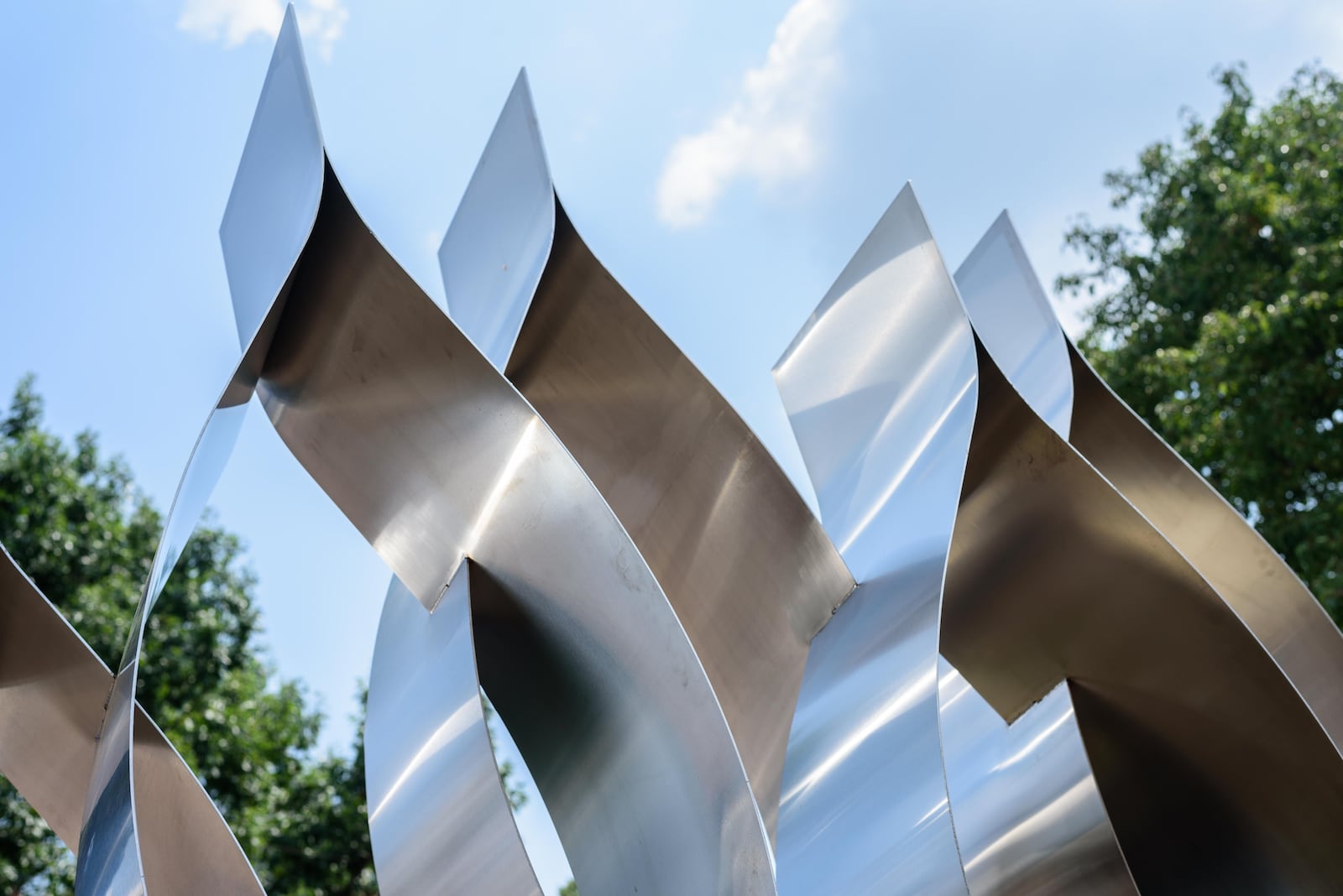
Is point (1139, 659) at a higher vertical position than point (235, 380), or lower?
lower

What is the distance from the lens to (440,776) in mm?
A: 5320

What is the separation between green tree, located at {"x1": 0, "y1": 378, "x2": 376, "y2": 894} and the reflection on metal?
12.9 metres

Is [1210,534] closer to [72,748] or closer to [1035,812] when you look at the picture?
[1035,812]

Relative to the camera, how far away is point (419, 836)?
5.24 metres

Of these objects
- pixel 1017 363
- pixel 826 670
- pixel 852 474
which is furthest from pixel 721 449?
pixel 1017 363

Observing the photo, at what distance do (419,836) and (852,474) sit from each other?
2743 mm

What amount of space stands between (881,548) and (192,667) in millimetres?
16750

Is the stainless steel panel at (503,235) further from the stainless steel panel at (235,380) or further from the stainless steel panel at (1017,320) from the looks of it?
the stainless steel panel at (1017,320)

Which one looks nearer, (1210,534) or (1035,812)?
(1035,812)

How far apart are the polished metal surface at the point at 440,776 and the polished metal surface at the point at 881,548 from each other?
3.67 feet

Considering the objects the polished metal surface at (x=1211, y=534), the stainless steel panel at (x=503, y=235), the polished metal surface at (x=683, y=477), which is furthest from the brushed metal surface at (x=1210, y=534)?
the stainless steel panel at (x=503, y=235)

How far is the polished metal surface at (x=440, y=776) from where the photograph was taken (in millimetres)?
5012

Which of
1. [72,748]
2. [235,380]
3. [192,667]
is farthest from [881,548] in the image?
[192,667]

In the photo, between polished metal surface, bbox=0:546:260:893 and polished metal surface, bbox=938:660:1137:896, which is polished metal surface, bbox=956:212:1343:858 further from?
polished metal surface, bbox=0:546:260:893
